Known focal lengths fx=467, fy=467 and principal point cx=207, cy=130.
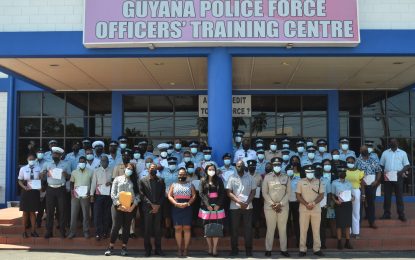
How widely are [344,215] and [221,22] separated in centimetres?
499

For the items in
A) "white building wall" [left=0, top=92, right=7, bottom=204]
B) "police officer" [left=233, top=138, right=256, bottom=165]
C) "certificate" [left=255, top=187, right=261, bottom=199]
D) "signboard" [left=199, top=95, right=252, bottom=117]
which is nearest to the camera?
"certificate" [left=255, top=187, right=261, bottom=199]

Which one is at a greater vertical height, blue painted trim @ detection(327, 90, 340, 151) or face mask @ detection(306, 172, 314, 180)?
blue painted trim @ detection(327, 90, 340, 151)

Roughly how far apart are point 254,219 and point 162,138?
6504 millimetres

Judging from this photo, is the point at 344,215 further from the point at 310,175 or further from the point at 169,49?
the point at 169,49

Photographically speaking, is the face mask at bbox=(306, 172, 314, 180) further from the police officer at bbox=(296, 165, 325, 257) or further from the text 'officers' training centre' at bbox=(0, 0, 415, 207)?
the text 'officers' training centre' at bbox=(0, 0, 415, 207)

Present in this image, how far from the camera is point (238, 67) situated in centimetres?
1251

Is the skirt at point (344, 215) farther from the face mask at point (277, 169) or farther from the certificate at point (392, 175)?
the certificate at point (392, 175)

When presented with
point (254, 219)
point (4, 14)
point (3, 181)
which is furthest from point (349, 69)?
point (3, 181)

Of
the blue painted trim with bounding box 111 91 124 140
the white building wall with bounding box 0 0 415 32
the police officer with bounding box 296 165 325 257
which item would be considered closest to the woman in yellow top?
the police officer with bounding box 296 165 325 257

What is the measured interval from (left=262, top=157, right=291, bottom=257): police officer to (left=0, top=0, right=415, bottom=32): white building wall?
4.33 metres

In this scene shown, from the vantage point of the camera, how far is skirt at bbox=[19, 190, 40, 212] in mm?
10383

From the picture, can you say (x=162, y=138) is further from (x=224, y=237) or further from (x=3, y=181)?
(x=224, y=237)

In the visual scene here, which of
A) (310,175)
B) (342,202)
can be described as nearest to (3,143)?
(310,175)

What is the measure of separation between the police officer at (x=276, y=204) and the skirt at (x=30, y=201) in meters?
5.09
